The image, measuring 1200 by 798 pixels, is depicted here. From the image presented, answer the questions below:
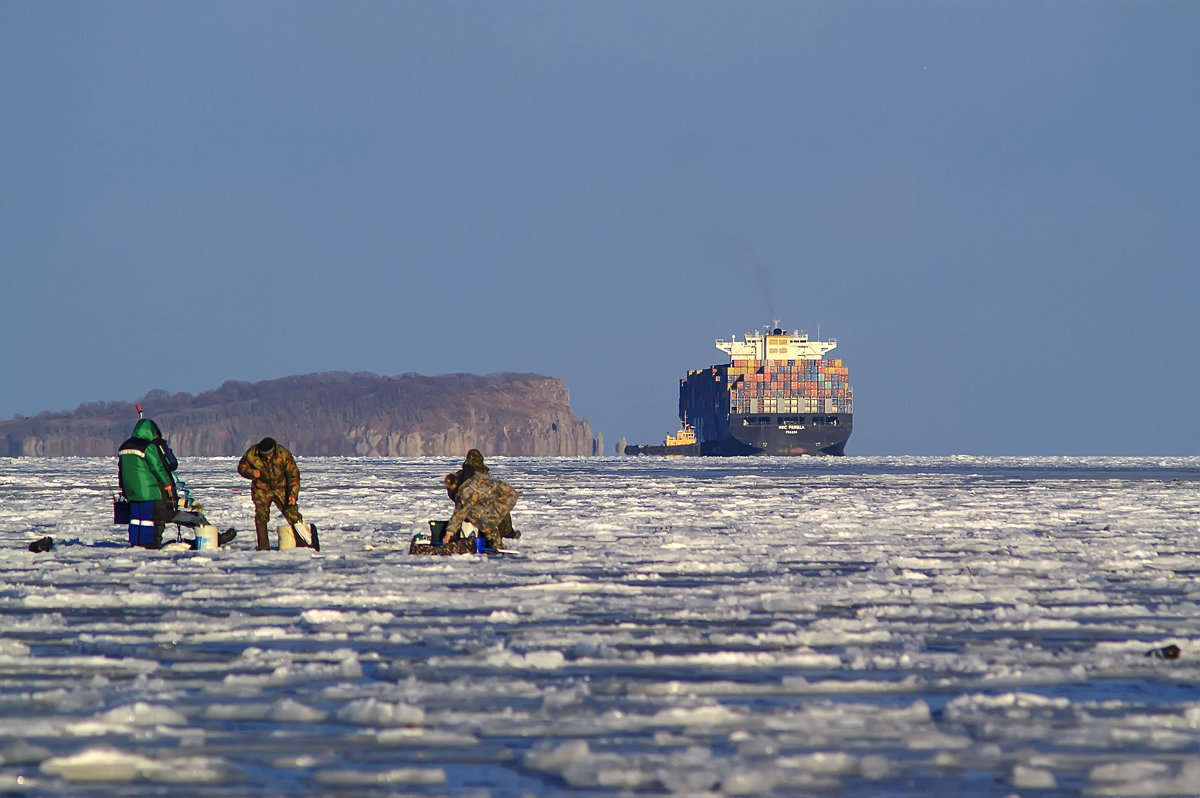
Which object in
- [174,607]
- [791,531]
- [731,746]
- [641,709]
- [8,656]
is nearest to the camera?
[731,746]

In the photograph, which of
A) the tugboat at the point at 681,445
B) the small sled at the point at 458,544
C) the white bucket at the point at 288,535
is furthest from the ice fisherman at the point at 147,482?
the tugboat at the point at 681,445

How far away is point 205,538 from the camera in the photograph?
12984 mm

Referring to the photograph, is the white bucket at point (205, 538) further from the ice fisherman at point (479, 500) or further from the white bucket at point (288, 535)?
the ice fisherman at point (479, 500)

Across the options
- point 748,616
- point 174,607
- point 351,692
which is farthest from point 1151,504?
point 351,692

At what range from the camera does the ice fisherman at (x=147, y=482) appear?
12.6m

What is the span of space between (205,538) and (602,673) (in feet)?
26.2

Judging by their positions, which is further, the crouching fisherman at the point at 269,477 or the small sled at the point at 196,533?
the small sled at the point at 196,533

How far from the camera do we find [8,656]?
645cm

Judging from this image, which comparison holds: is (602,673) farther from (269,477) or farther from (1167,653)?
(269,477)

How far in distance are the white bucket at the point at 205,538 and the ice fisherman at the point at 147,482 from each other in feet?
1.03

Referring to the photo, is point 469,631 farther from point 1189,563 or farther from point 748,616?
point 1189,563

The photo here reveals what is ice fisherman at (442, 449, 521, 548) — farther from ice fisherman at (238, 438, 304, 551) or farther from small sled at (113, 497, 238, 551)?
small sled at (113, 497, 238, 551)

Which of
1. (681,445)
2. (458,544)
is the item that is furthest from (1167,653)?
(681,445)

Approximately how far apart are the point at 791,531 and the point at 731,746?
37.9ft
